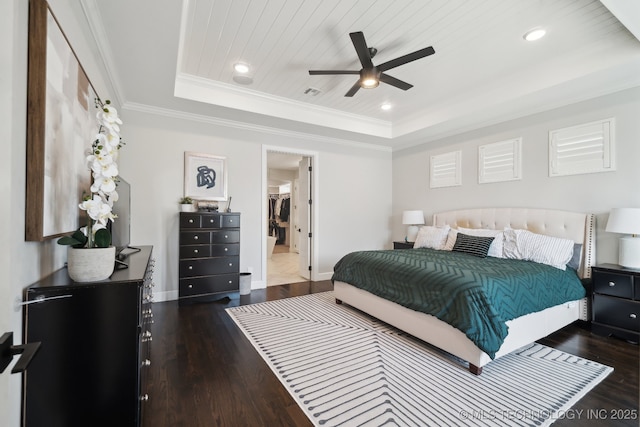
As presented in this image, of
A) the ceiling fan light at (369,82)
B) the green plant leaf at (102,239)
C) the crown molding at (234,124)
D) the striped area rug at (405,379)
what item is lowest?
the striped area rug at (405,379)

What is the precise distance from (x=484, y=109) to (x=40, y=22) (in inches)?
168

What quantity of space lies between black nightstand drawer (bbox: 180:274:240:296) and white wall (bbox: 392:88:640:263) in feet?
11.4

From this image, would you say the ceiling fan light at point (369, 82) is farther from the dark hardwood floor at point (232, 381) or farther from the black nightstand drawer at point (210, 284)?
the black nightstand drawer at point (210, 284)

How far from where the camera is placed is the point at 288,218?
983cm

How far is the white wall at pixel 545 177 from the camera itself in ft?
9.76

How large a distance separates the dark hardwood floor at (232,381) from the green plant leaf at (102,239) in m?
1.06

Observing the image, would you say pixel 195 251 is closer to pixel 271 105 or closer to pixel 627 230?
pixel 271 105

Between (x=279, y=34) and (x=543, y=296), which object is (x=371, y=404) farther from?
(x=279, y=34)

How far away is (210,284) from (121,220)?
1.59m

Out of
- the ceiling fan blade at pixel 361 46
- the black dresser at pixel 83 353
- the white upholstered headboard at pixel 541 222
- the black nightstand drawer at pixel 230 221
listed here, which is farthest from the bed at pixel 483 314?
the black dresser at pixel 83 353

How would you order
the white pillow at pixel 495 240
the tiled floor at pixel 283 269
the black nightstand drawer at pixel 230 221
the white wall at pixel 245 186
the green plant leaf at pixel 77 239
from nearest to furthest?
the green plant leaf at pixel 77 239 → the white pillow at pixel 495 240 → the white wall at pixel 245 186 → the black nightstand drawer at pixel 230 221 → the tiled floor at pixel 283 269

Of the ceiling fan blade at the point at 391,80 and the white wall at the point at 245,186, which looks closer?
the ceiling fan blade at the point at 391,80

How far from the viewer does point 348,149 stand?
212 inches

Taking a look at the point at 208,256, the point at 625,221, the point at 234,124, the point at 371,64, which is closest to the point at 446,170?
the point at 625,221
